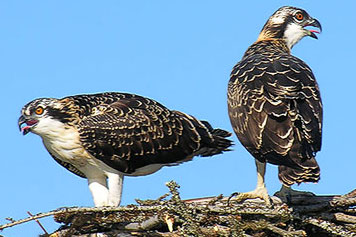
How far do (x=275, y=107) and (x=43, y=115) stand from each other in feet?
10.4

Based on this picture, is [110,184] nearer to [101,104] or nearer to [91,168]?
[91,168]

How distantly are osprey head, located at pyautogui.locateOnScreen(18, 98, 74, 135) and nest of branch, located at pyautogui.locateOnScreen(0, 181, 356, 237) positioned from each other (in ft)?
5.56

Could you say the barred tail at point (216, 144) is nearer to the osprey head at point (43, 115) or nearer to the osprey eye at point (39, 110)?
the osprey head at point (43, 115)

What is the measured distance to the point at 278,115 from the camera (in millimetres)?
10453

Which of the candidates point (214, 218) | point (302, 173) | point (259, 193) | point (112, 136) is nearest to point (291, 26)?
point (112, 136)

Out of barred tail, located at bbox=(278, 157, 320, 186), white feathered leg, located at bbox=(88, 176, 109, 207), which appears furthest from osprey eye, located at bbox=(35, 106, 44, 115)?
barred tail, located at bbox=(278, 157, 320, 186)

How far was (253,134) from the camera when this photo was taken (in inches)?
420

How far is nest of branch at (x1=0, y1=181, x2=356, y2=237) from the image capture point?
989 cm

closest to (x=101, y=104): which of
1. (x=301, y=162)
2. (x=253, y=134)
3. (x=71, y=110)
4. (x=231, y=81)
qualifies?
(x=71, y=110)

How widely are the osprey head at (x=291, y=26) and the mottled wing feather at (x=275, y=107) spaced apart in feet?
7.78

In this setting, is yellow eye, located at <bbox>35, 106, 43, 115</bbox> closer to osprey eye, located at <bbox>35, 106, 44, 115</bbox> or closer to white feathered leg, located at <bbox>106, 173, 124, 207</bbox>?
osprey eye, located at <bbox>35, 106, 44, 115</bbox>

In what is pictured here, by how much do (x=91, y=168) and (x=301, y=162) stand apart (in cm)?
327

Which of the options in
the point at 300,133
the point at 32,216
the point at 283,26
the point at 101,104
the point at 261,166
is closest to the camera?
the point at 32,216

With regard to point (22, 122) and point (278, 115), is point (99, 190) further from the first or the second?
point (278, 115)
